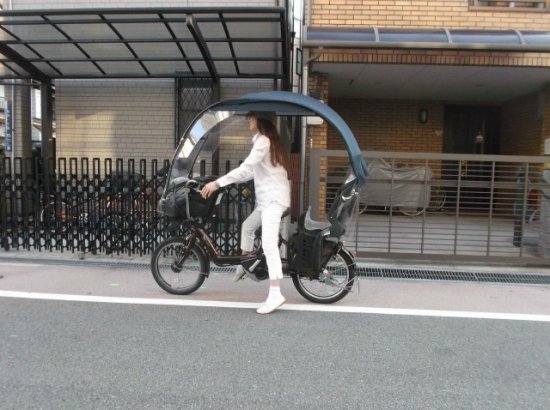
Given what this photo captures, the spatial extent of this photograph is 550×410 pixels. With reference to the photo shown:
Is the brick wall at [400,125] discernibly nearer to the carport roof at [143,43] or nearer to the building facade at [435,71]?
the building facade at [435,71]

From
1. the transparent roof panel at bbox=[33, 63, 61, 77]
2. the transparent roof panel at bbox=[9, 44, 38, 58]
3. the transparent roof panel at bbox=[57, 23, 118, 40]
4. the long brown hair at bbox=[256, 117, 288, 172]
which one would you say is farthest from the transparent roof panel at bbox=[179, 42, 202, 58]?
the long brown hair at bbox=[256, 117, 288, 172]

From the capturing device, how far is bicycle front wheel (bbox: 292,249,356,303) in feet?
17.0

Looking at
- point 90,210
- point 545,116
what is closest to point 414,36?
point 545,116

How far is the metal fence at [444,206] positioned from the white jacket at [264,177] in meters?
2.09

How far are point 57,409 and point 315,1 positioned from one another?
7694 millimetres

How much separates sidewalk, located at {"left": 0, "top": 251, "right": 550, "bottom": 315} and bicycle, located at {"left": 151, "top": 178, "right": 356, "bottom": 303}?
0.57ft

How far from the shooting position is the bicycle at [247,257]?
507cm

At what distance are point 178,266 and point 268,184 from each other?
1.37 metres

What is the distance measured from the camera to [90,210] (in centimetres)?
726

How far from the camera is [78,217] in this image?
288 inches

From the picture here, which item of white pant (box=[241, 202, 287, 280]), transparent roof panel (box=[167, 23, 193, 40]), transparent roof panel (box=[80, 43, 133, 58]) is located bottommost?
white pant (box=[241, 202, 287, 280])

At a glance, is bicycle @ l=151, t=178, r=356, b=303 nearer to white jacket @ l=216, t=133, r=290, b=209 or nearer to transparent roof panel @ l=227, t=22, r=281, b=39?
white jacket @ l=216, t=133, r=290, b=209

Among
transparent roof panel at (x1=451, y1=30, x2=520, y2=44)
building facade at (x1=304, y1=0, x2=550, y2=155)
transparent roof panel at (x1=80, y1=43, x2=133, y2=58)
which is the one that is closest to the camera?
transparent roof panel at (x1=451, y1=30, x2=520, y2=44)

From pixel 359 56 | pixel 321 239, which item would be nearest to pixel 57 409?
pixel 321 239
